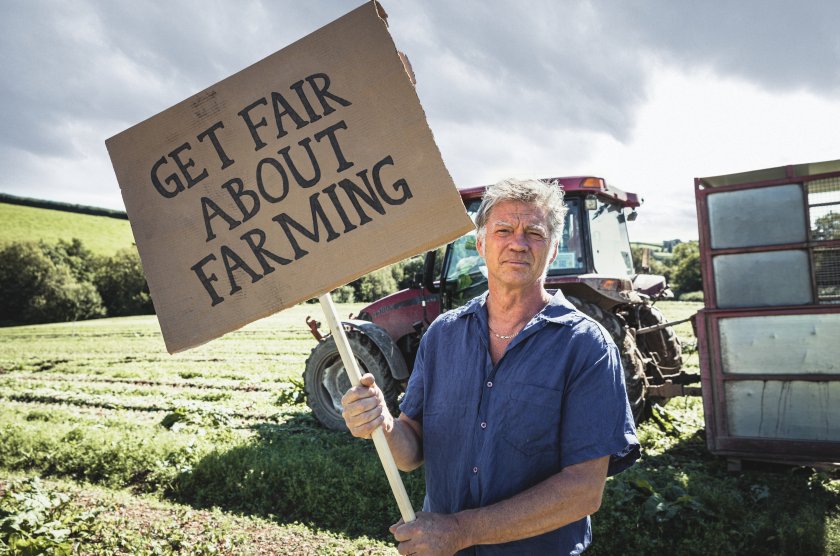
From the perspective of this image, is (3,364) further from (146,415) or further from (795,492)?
(795,492)

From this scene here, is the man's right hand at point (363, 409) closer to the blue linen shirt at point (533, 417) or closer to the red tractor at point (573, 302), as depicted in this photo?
the blue linen shirt at point (533, 417)

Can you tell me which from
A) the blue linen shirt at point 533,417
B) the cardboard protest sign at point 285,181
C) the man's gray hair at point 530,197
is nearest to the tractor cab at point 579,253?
the man's gray hair at point 530,197

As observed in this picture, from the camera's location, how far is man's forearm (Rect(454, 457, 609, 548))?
4.60 ft

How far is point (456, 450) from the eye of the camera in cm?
165

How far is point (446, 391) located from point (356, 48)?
3.53 feet

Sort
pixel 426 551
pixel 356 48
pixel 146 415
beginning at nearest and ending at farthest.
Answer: pixel 426 551
pixel 356 48
pixel 146 415

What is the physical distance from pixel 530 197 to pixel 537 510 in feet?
3.00

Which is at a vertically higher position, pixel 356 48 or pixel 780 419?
pixel 356 48

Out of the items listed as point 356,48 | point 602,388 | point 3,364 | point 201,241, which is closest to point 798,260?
point 602,388

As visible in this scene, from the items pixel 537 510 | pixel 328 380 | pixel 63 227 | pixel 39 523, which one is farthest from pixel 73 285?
pixel 537 510

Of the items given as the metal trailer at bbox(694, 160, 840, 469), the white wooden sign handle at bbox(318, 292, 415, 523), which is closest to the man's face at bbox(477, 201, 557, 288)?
the white wooden sign handle at bbox(318, 292, 415, 523)

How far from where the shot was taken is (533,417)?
1.51m

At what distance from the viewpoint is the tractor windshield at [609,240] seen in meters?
5.40

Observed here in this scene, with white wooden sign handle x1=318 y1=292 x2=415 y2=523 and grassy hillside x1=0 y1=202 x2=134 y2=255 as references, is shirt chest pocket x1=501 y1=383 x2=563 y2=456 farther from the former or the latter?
grassy hillside x1=0 y1=202 x2=134 y2=255
